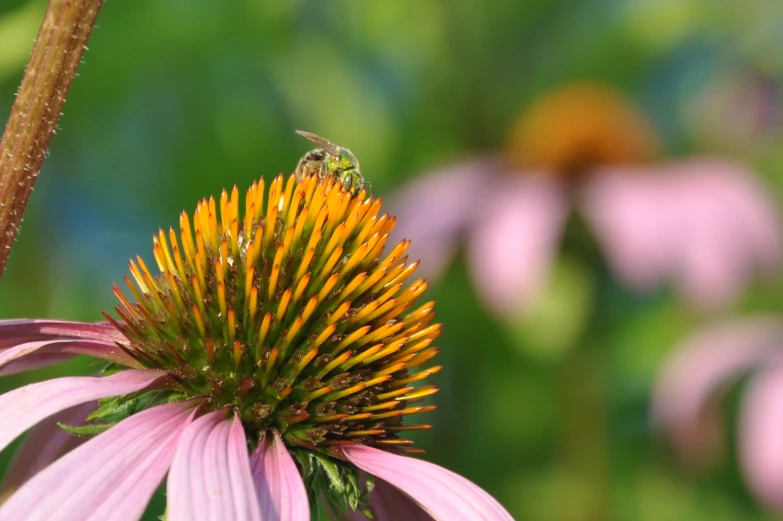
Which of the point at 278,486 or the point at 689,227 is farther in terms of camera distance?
the point at 689,227

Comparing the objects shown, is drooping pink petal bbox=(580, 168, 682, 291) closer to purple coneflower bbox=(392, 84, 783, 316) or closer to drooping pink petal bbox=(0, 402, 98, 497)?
purple coneflower bbox=(392, 84, 783, 316)

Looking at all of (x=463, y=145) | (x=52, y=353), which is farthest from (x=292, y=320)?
(x=463, y=145)

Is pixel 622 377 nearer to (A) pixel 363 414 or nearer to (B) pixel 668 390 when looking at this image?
(B) pixel 668 390

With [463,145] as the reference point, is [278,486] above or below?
below

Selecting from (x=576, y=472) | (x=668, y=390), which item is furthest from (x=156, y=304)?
(x=668, y=390)

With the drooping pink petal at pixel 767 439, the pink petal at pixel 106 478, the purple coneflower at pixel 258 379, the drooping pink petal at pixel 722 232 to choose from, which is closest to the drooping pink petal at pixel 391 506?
the purple coneflower at pixel 258 379

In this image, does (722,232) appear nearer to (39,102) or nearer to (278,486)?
(278,486)

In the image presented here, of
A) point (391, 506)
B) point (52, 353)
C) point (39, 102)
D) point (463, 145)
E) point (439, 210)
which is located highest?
point (463, 145)
